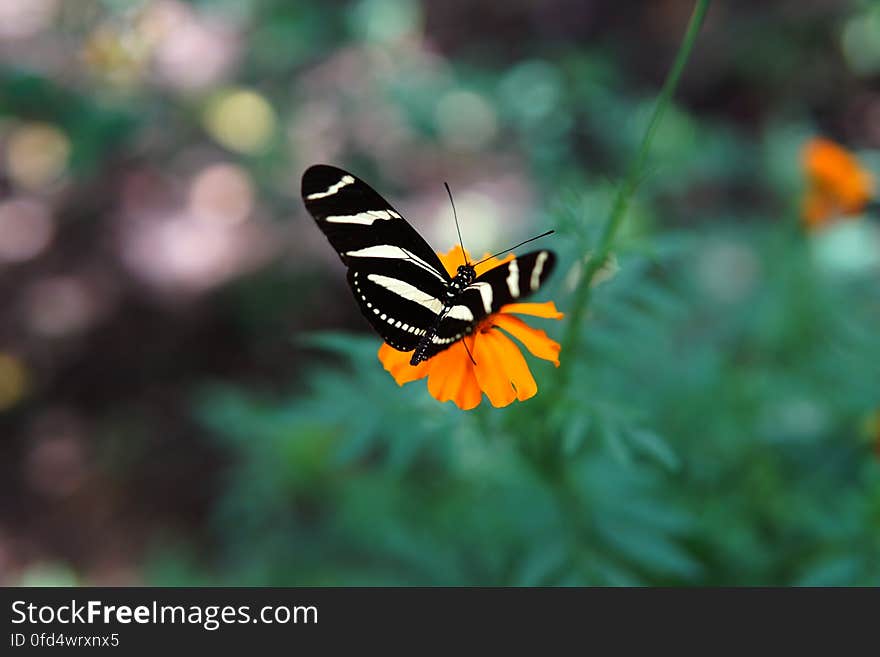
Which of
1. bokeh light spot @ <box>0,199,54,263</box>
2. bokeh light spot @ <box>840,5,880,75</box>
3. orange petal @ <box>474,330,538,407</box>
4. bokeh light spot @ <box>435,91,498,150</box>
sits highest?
bokeh light spot @ <box>840,5,880,75</box>

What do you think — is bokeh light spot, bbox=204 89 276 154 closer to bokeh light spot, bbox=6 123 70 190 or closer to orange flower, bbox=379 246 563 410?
bokeh light spot, bbox=6 123 70 190

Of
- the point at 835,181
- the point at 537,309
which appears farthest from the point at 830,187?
the point at 537,309

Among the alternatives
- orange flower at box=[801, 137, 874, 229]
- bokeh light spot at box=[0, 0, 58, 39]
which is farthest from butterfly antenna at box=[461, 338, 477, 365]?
bokeh light spot at box=[0, 0, 58, 39]

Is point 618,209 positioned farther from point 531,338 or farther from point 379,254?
point 379,254

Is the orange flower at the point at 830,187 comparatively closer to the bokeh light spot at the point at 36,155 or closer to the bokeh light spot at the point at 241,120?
the bokeh light spot at the point at 241,120

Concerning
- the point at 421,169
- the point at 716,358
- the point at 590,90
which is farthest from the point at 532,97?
the point at 716,358
